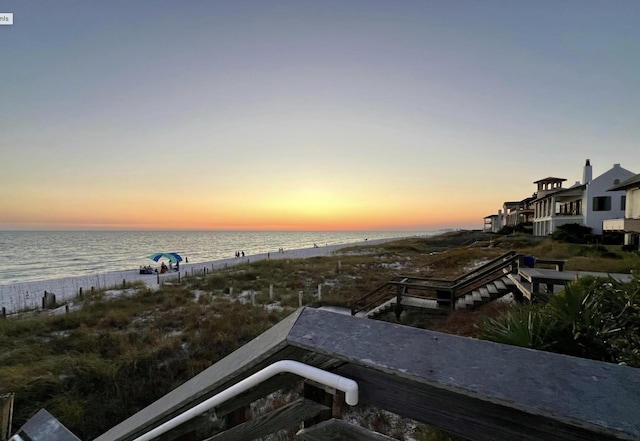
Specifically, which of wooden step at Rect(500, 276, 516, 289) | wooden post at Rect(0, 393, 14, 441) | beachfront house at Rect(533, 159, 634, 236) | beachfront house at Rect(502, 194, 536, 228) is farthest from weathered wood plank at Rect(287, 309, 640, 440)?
beachfront house at Rect(502, 194, 536, 228)

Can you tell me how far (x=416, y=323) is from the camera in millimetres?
10070

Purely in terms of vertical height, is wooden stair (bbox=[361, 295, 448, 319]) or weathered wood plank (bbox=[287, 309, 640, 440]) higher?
weathered wood plank (bbox=[287, 309, 640, 440])

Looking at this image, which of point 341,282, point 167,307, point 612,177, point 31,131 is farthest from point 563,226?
point 31,131

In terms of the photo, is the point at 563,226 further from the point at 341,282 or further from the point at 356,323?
the point at 356,323

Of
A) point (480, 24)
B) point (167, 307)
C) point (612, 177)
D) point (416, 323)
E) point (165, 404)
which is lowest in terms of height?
point (167, 307)

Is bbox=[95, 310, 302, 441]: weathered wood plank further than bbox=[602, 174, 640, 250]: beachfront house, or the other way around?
bbox=[602, 174, 640, 250]: beachfront house

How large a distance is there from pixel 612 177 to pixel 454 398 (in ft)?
145

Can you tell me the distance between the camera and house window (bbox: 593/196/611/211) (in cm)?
3209

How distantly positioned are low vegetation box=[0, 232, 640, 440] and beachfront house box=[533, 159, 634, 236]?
85.7ft

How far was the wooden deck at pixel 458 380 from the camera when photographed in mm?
701

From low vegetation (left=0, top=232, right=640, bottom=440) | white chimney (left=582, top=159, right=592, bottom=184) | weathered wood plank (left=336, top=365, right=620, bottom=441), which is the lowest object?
low vegetation (left=0, top=232, right=640, bottom=440)

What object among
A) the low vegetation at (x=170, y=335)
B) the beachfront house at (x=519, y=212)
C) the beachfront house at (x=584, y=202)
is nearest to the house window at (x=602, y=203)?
the beachfront house at (x=584, y=202)

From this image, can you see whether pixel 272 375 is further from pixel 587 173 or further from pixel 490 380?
pixel 587 173

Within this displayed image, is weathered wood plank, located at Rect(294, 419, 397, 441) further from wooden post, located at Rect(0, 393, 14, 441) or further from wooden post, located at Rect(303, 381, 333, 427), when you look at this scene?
wooden post, located at Rect(0, 393, 14, 441)
